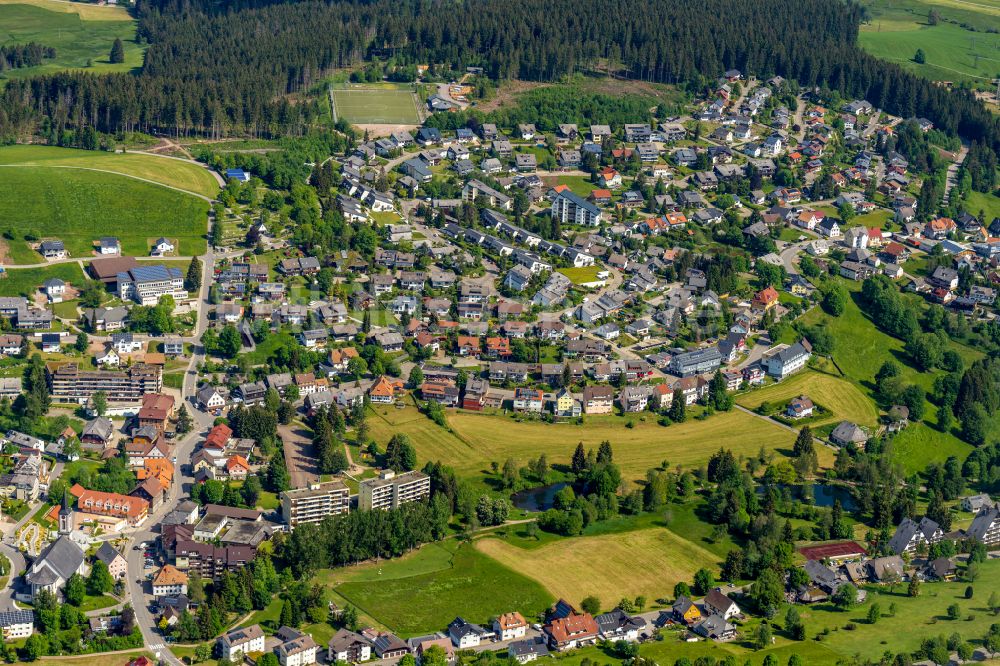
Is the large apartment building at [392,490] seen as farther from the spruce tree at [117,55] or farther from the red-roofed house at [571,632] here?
the spruce tree at [117,55]

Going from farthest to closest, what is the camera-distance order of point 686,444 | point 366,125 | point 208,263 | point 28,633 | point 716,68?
point 716,68, point 366,125, point 208,263, point 686,444, point 28,633

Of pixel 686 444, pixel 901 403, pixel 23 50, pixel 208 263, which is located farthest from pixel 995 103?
pixel 23 50

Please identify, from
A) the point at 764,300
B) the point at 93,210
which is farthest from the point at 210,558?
the point at 764,300

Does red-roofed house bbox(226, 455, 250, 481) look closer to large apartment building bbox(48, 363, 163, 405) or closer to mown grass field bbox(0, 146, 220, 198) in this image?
large apartment building bbox(48, 363, 163, 405)

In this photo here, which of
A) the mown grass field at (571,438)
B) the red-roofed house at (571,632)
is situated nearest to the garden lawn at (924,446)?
the mown grass field at (571,438)

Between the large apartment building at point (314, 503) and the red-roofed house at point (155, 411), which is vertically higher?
the red-roofed house at point (155, 411)

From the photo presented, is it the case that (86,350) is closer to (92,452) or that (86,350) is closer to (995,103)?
(92,452)
